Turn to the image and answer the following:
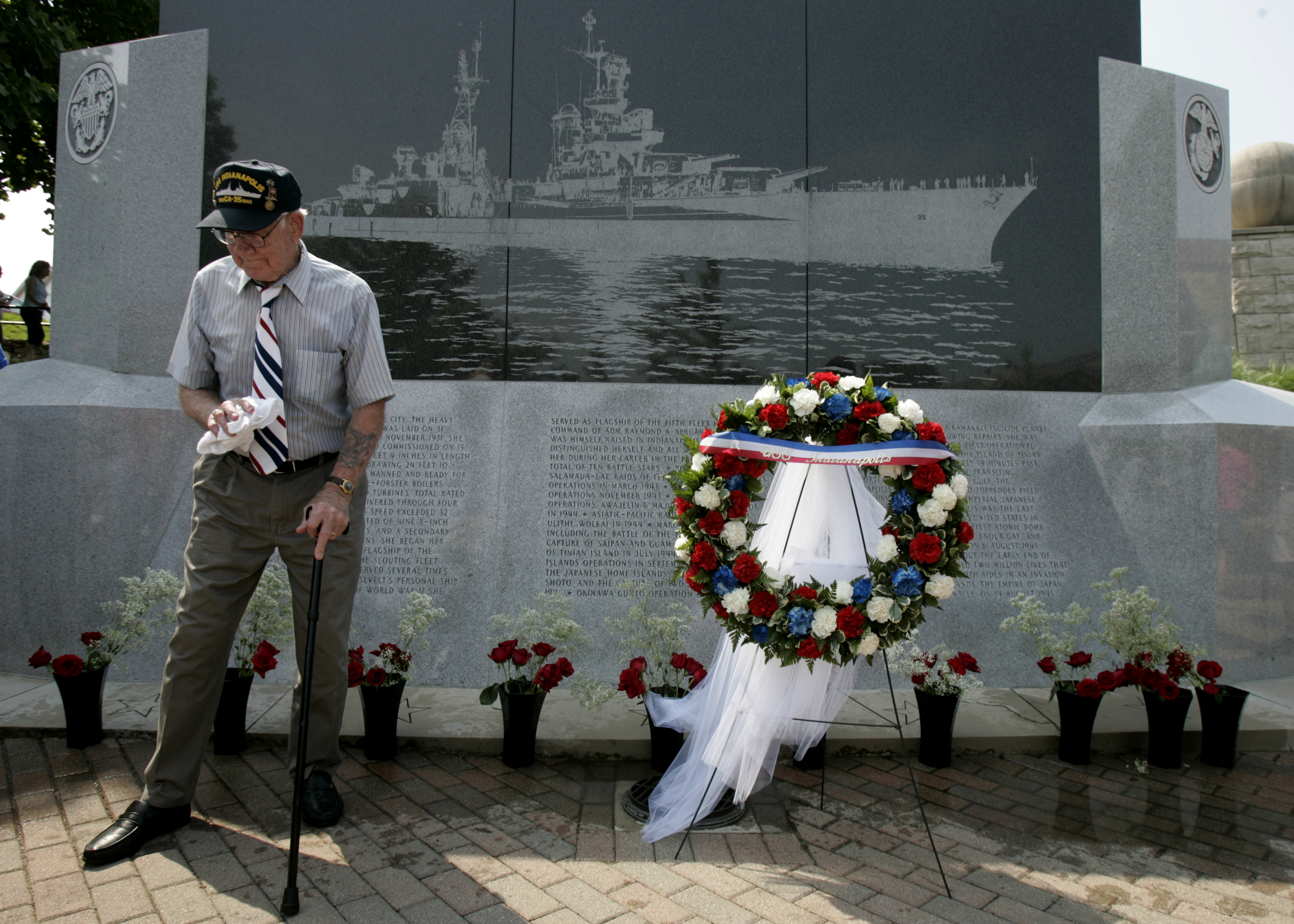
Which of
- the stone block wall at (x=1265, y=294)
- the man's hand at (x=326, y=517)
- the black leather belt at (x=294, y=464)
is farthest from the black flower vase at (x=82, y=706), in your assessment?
the stone block wall at (x=1265, y=294)

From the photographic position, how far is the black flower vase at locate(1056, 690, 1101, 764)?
4.16 meters

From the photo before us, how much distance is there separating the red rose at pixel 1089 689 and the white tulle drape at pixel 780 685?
4.69 feet

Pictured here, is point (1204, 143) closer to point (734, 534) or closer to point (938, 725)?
point (938, 725)

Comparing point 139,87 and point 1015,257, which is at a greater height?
point 139,87

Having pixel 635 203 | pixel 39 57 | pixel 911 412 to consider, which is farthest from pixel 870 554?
pixel 39 57

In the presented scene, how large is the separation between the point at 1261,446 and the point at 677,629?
4275 mm

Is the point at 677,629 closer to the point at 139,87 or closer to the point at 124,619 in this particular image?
the point at 124,619

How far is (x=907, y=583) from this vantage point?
3055 millimetres

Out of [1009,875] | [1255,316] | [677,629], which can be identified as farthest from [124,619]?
[1255,316]

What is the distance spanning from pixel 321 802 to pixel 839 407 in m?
2.52

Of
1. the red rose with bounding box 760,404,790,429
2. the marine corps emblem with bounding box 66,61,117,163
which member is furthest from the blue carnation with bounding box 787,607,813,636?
the marine corps emblem with bounding box 66,61,117,163

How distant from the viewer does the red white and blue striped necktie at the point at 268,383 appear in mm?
3016

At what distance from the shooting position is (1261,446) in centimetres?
555

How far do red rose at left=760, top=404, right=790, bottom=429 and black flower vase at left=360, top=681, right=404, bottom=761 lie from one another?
7.14 feet
